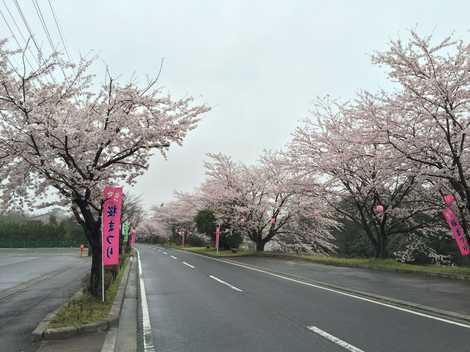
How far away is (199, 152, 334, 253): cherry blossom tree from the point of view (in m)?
30.6

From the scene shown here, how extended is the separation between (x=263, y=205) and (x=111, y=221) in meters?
23.1

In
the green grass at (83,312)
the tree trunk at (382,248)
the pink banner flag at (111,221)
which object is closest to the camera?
the green grass at (83,312)

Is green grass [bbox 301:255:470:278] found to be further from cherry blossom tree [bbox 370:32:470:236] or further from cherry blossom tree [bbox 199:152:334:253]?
cherry blossom tree [bbox 199:152:334:253]

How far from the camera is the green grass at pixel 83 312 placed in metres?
6.35

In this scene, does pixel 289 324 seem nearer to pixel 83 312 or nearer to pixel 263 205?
pixel 83 312

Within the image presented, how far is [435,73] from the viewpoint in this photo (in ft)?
42.7

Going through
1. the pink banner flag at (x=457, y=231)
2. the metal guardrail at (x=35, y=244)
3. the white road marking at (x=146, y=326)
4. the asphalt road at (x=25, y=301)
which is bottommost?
the asphalt road at (x=25, y=301)

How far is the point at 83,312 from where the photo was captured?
6965 mm

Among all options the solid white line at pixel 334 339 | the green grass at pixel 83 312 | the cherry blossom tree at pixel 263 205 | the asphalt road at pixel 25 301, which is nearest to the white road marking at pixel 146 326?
the green grass at pixel 83 312

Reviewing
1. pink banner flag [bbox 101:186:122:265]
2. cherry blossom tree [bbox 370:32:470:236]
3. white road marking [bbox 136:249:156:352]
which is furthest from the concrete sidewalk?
cherry blossom tree [bbox 370:32:470:236]

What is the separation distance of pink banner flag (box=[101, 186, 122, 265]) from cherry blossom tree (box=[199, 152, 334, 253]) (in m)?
21.1

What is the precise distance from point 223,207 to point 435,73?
22302 mm

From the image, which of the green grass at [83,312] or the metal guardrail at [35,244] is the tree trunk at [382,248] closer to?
the green grass at [83,312]

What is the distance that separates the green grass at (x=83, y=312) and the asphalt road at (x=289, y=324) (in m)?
0.98
